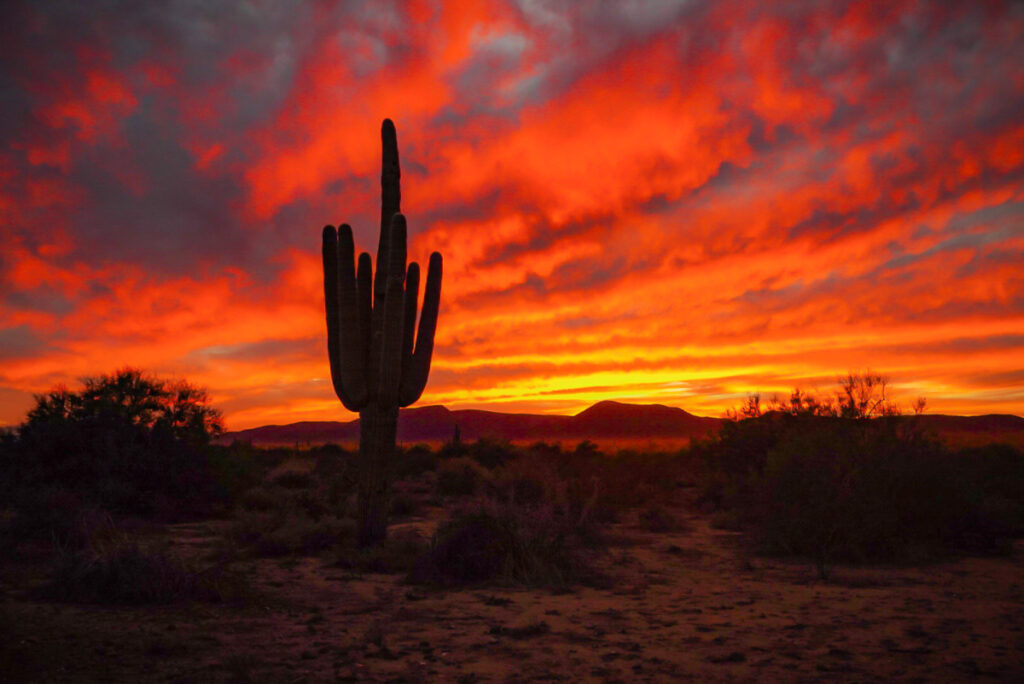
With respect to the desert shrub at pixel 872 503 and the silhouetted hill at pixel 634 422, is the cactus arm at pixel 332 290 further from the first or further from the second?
the silhouetted hill at pixel 634 422

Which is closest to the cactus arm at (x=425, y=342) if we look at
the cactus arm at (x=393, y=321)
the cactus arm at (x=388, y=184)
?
the cactus arm at (x=393, y=321)

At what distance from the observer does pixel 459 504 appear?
1201 cm

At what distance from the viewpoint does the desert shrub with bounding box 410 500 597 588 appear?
31.8 ft

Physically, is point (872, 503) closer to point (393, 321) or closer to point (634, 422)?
point (393, 321)

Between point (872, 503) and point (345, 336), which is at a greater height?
point (345, 336)

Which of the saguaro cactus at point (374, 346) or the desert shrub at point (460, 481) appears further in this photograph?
the desert shrub at point (460, 481)

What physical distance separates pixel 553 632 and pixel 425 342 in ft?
22.6

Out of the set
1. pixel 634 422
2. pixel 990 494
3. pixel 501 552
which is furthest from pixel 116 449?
pixel 634 422

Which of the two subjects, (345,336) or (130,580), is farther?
(345,336)

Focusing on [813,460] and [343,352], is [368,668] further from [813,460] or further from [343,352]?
[813,460]

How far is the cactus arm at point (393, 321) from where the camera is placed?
1179 centimetres

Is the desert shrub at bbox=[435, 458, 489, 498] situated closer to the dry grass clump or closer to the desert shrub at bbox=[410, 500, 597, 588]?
the desert shrub at bbox=[410, 500, 597, 588]

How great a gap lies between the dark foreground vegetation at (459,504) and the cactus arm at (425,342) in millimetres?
1395

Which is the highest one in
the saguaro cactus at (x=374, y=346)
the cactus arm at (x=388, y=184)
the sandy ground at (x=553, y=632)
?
the cactus arm at (x=388, y=184)
